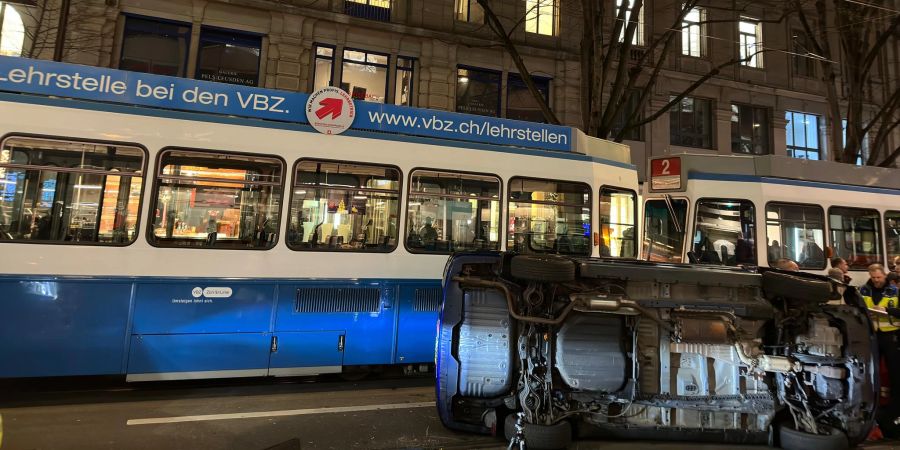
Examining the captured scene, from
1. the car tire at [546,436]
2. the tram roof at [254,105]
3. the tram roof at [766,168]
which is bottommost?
the car tire at [546,436]

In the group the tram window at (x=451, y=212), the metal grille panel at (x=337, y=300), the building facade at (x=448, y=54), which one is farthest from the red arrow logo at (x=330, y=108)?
the building facade at (x=448, y=54)

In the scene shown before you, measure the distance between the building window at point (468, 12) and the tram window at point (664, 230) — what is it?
10.5 metres

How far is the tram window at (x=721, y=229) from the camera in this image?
870cm

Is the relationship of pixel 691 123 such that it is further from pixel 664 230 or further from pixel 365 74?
pixel 365 74

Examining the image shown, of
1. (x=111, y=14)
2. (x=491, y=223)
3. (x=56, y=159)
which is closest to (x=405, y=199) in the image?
(x=491, y=223)

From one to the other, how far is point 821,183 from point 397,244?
8.40 metres

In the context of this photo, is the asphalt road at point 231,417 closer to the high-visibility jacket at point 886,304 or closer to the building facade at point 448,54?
the high-visibility jacket at point 886,304

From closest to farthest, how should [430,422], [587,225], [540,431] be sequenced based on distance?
[540,431]
[430,422]
[587,225]

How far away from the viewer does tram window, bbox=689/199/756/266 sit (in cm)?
870

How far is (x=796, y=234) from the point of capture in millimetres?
8781

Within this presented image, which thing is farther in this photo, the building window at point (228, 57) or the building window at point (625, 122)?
the building window at point (625, 122)

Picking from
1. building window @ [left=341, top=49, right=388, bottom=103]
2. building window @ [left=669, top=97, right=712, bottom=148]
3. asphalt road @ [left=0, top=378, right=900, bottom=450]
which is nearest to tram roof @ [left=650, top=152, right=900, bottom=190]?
asphalt road @ [left=0, top=378, right=900, bottom=450]

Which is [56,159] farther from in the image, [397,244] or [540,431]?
[540,431]

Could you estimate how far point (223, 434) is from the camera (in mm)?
4336
